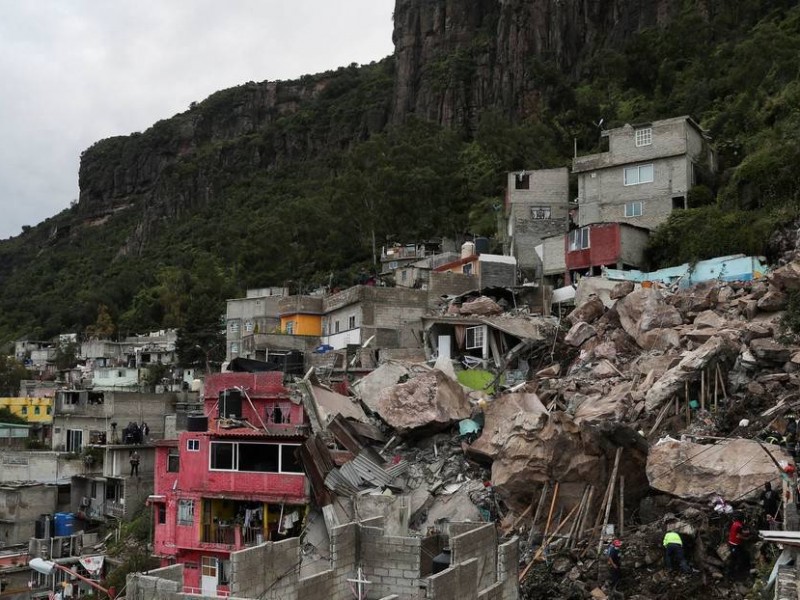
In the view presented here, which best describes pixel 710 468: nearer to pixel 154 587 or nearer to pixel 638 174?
pixel 154 587

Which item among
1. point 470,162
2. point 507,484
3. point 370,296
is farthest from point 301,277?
point 507,484

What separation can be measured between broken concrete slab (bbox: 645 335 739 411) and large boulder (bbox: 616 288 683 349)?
4.00 m

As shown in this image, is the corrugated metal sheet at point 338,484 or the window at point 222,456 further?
the window at point 222,456

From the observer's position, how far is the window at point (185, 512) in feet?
72.3

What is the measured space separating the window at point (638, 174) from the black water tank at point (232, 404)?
18.9 meters

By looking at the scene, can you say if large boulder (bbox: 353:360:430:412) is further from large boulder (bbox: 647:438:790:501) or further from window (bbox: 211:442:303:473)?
large boulder (bbox: 647:438:790:501)

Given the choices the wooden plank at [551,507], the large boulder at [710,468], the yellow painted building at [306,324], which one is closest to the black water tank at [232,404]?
the wooden plank at [551,507]


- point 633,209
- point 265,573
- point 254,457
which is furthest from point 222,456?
point 633,209

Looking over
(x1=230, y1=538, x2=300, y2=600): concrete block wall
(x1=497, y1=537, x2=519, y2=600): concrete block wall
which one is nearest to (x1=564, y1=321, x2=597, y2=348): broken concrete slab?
(x1=497, y1=537, x2=519, y2=600): concrete block wall

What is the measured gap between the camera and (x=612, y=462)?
17141 mm

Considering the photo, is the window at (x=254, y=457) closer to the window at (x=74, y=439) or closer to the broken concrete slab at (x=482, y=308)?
the broken concrete slab at (x=482, y=308)

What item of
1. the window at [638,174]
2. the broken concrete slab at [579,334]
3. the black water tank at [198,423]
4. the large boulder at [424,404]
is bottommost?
the black water tank at [198,423]

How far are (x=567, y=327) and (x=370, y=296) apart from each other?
8.29 meters

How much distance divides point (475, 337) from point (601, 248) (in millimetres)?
6786
